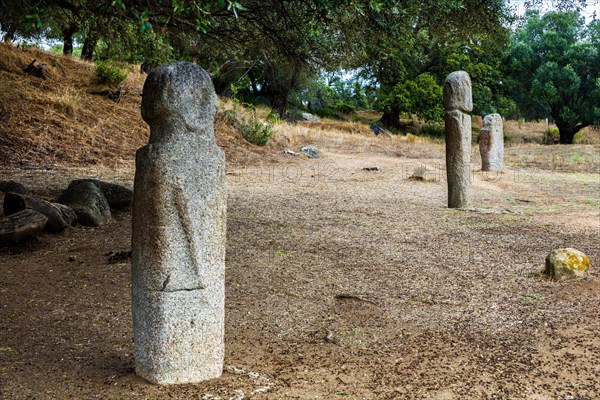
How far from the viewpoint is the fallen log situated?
738 centimetres

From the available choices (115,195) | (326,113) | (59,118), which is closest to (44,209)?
(115,195)

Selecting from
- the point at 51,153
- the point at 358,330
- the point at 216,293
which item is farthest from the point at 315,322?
the point at 51,153

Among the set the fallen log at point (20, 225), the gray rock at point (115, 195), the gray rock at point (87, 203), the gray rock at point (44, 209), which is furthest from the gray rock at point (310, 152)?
the fallen log at point (20, 225)

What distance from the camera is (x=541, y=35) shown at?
121ft

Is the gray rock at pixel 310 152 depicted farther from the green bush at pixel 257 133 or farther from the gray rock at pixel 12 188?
the gray rock at pixel 12 188

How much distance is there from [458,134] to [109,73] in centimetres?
1136

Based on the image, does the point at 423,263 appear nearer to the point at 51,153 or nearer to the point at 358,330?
the point at 358,330

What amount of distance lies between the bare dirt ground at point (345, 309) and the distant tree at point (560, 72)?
25499 mm

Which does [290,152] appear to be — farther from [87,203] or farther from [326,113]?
[326,113]

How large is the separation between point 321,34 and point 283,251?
136 inches

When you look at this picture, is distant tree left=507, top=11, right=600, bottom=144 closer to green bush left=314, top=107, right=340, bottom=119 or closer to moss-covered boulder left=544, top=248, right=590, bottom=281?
green bush left=314, top=107, right=340, bottom=119

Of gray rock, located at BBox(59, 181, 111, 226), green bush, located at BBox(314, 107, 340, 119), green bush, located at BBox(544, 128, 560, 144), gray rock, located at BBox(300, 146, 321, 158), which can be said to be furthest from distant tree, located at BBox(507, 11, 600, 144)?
gray rock, located at BBox(59, 181, 111, 226)

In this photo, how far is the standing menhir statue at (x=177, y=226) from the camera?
3.83m

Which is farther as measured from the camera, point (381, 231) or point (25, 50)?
point (25, 50)
